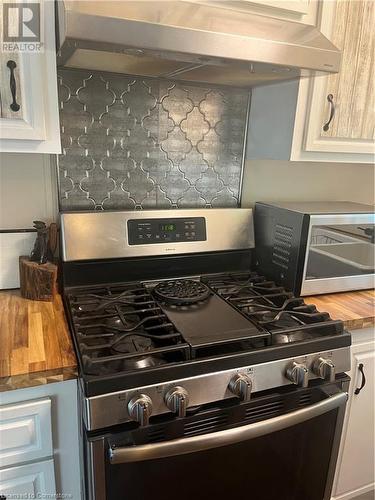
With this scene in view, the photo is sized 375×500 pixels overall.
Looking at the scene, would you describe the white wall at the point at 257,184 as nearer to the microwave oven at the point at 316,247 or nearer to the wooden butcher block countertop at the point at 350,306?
the microwave oven at the point at 316,247

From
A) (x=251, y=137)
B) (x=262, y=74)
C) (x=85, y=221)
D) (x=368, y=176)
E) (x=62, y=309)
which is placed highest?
(x=262, y=74)

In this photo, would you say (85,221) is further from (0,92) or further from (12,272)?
(0,92)

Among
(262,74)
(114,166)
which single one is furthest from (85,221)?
(262,74)

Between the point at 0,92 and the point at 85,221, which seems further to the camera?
the point at 85,221

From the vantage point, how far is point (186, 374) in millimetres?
896

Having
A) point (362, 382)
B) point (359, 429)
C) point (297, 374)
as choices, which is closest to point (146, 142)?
point (297, 374)

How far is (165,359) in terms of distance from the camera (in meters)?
0.93

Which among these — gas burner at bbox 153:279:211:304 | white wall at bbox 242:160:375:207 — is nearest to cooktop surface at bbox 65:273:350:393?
gas burner at bbox 153:279:211:304

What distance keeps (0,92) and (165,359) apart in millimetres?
783

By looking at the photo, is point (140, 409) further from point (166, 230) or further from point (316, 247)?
point (316, 247)

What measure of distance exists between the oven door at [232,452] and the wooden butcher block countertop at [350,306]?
22 centimetres

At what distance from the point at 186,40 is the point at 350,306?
101cm

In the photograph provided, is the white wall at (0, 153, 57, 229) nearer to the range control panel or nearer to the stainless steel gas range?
the stainless steel gas range

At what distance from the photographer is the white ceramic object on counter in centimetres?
131
